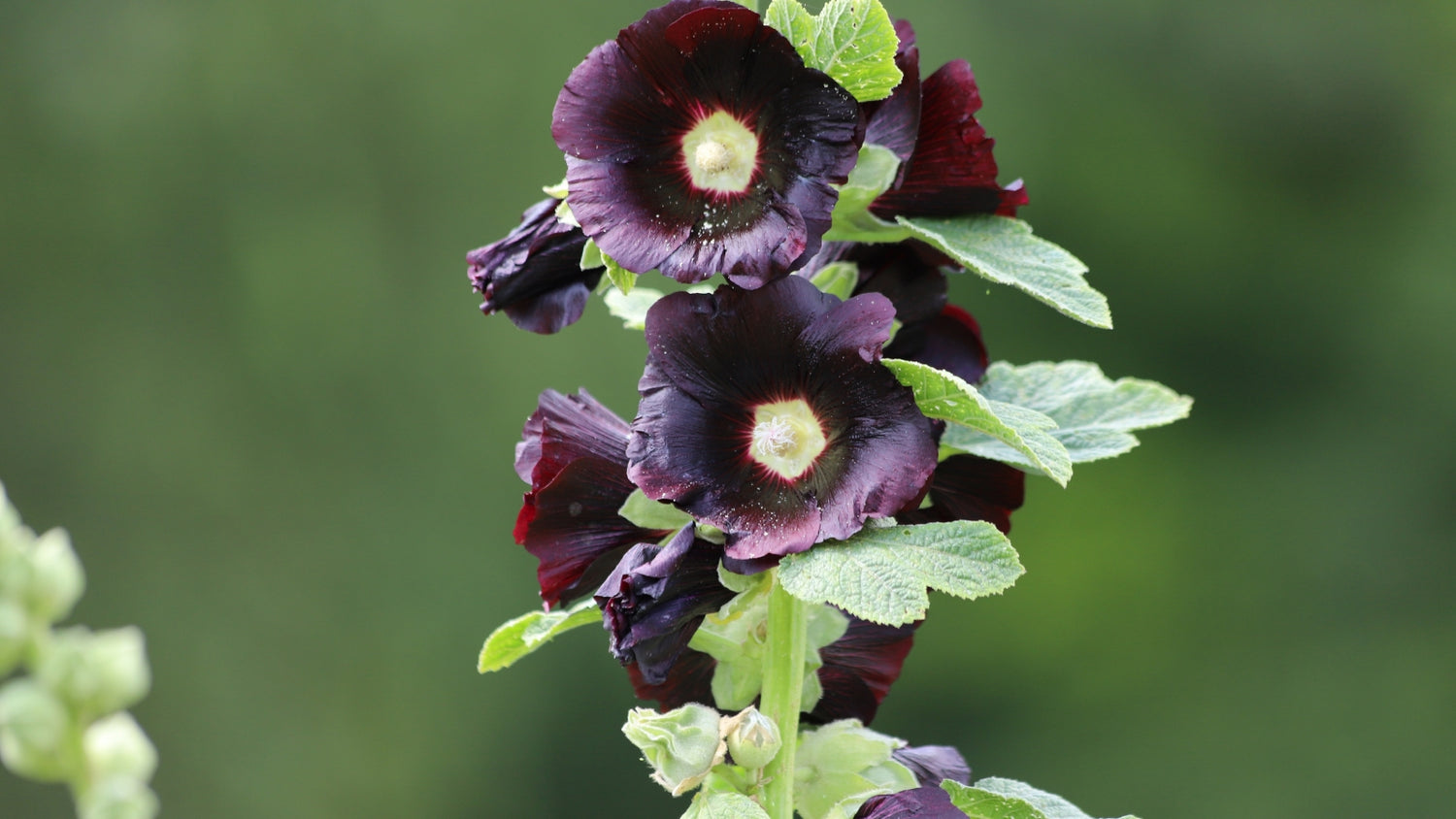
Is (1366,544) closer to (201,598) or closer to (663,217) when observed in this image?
(201,598)

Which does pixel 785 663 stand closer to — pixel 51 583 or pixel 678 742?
pixel 678 742

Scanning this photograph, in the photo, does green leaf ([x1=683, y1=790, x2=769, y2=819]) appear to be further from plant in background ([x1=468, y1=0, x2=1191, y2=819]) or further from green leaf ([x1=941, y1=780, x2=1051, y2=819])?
green leaf ([x1=941, y1=780, x2=1051, y2=819])

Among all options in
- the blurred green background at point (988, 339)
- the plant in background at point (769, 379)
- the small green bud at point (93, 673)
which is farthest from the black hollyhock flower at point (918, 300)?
the blurred green background at point (988, 339)

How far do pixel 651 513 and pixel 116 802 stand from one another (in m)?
0.34

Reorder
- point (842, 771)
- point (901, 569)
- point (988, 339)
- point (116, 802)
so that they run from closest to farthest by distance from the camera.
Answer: point (116, 802)
point (901, 569)
point (842, 771)
point (988, 339)

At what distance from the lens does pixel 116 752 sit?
0.97ft

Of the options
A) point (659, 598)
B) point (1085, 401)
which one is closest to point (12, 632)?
point (659, 598)

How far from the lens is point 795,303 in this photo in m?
0.55

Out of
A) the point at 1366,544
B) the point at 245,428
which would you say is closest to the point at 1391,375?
the point at 1366,544

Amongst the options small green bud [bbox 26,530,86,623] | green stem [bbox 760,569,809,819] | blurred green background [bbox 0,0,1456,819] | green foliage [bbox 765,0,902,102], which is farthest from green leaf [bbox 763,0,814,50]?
blurred green background [bbox 0,0,1456,819]

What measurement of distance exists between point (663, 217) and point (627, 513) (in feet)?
0.41

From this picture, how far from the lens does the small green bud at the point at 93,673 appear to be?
300 millimetres

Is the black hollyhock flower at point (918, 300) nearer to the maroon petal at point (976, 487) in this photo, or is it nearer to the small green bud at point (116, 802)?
the maroon petal at point (976, 487)

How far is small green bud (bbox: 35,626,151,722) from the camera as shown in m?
0.30
